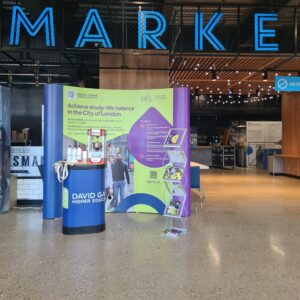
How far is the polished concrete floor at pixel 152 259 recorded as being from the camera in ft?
9.82

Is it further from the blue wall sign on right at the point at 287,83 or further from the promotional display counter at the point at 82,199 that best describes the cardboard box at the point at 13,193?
the blue wall sign on right at the point at 287,83

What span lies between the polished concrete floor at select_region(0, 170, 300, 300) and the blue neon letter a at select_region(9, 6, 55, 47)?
145 inches

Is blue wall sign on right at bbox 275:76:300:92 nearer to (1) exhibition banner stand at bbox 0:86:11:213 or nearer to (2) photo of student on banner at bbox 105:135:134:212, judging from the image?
(2) photo of student on banner at bbox 105:135:134:212

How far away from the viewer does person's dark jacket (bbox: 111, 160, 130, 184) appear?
623 centimetres

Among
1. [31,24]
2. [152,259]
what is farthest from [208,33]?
[152,259]

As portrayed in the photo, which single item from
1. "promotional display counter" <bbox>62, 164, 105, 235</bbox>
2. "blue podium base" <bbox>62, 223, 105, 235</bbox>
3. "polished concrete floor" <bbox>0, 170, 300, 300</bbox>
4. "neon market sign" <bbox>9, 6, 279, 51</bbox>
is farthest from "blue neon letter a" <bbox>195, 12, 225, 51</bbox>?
"blue podium base" <bbox>62, 223, 105, 235</bbox>

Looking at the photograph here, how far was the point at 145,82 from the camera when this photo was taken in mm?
7801

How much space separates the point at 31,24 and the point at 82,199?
13.5ft

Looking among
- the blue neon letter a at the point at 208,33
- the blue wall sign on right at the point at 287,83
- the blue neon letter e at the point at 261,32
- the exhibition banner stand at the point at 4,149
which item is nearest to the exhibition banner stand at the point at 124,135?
the exhibition banner stand at the point at 4,149

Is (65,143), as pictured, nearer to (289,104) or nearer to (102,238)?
(102,238)

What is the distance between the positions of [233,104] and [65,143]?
16615mm

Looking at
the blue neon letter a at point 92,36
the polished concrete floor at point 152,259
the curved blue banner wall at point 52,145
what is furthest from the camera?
the blue neon letter a at point 92,36

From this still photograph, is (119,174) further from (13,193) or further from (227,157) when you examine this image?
(227,157)

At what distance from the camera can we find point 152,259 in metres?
3.80
